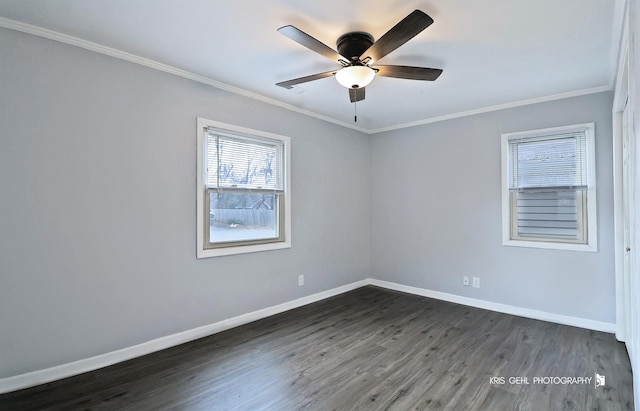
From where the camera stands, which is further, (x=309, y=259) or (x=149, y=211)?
(x=309, y=259)

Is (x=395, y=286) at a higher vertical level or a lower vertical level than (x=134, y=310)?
lower

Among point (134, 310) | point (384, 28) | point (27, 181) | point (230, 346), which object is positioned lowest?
point (230, 346)

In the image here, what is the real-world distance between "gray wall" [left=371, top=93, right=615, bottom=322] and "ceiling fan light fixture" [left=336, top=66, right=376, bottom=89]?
95.5 inches

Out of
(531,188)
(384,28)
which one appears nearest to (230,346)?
(384,28)

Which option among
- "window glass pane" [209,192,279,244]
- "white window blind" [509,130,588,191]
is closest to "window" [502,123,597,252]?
"white window blind" [509,130,588,191]

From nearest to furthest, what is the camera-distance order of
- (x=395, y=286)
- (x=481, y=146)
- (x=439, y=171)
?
1. (x=481, y=146)
2. (x=439, y=171)
3. (x=395, y=286)

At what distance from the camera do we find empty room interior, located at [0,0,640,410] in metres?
2.23

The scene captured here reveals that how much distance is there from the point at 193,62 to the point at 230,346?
2655 millimetres

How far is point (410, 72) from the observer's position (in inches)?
98.7

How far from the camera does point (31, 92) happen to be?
2342 mm

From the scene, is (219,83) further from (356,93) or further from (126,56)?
(356,93)

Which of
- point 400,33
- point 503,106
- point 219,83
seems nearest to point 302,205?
point 219,83

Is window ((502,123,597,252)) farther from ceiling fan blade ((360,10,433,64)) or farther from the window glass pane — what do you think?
the window glass pane

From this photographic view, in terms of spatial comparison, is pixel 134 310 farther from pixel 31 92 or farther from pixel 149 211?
pixel 31 92
